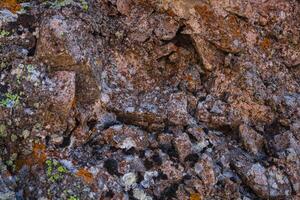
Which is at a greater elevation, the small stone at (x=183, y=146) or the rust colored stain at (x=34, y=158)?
the small stone at (x=183, y=146)

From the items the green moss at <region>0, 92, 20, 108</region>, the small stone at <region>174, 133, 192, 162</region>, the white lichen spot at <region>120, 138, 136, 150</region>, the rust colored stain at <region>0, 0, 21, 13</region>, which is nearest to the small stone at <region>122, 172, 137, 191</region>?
the white lichen spot at <region>120, 138, 136, 150</region>

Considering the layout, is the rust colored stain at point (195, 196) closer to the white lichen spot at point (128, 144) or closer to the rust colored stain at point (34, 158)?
the white lichen spot at point (128, 144)

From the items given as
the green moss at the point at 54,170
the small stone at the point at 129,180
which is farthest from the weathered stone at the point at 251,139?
the green moss at the point at 54,170

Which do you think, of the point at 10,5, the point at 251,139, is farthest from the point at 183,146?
the point at 10,5

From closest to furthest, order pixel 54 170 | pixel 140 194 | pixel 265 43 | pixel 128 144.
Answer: pixel 54 170 < pixel 140 194 < pixel 128 144 < pixel 265 43

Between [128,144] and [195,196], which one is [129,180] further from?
[195,196]

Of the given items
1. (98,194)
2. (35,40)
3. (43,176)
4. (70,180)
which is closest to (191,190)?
(98,194)

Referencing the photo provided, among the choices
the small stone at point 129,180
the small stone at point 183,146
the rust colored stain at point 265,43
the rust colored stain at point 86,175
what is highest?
the rust colored stain at point 265,43
